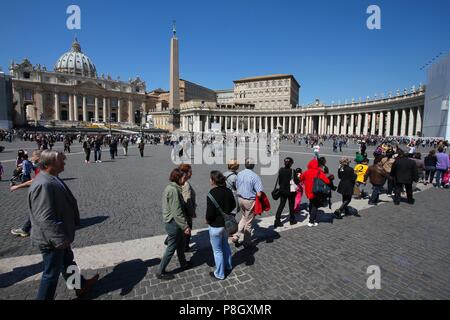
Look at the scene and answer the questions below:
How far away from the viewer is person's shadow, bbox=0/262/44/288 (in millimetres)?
3139

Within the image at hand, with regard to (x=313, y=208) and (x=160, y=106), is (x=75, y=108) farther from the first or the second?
(x=313, y=208)

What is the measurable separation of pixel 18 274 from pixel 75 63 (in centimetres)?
11753

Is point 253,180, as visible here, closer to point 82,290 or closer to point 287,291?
point 287,291

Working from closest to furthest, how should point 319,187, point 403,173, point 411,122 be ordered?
point 319,187, point 403,173, point 411,122

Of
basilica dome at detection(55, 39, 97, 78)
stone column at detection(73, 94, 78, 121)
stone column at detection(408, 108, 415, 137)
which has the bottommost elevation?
stone column at detection(408, 108, 415, 137)

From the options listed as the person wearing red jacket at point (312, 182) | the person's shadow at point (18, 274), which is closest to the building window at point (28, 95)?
the person's shadow at point (18, 274)

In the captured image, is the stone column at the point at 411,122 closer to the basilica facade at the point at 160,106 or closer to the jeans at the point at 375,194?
the basilica facade at the point at 160,106

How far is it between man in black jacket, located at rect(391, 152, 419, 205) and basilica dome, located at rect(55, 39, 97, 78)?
11470 cm

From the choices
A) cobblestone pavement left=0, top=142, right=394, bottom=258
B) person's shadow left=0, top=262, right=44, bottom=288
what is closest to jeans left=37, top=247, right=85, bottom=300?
person's shadow left=0, top=262, right=44, bottom=288

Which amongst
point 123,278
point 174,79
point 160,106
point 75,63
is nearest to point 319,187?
point 123,278

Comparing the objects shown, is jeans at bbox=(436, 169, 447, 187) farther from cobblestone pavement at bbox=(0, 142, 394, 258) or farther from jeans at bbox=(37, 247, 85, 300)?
jeans at bbox=(37, 247, 85, 300)

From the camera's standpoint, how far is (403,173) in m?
6.82
